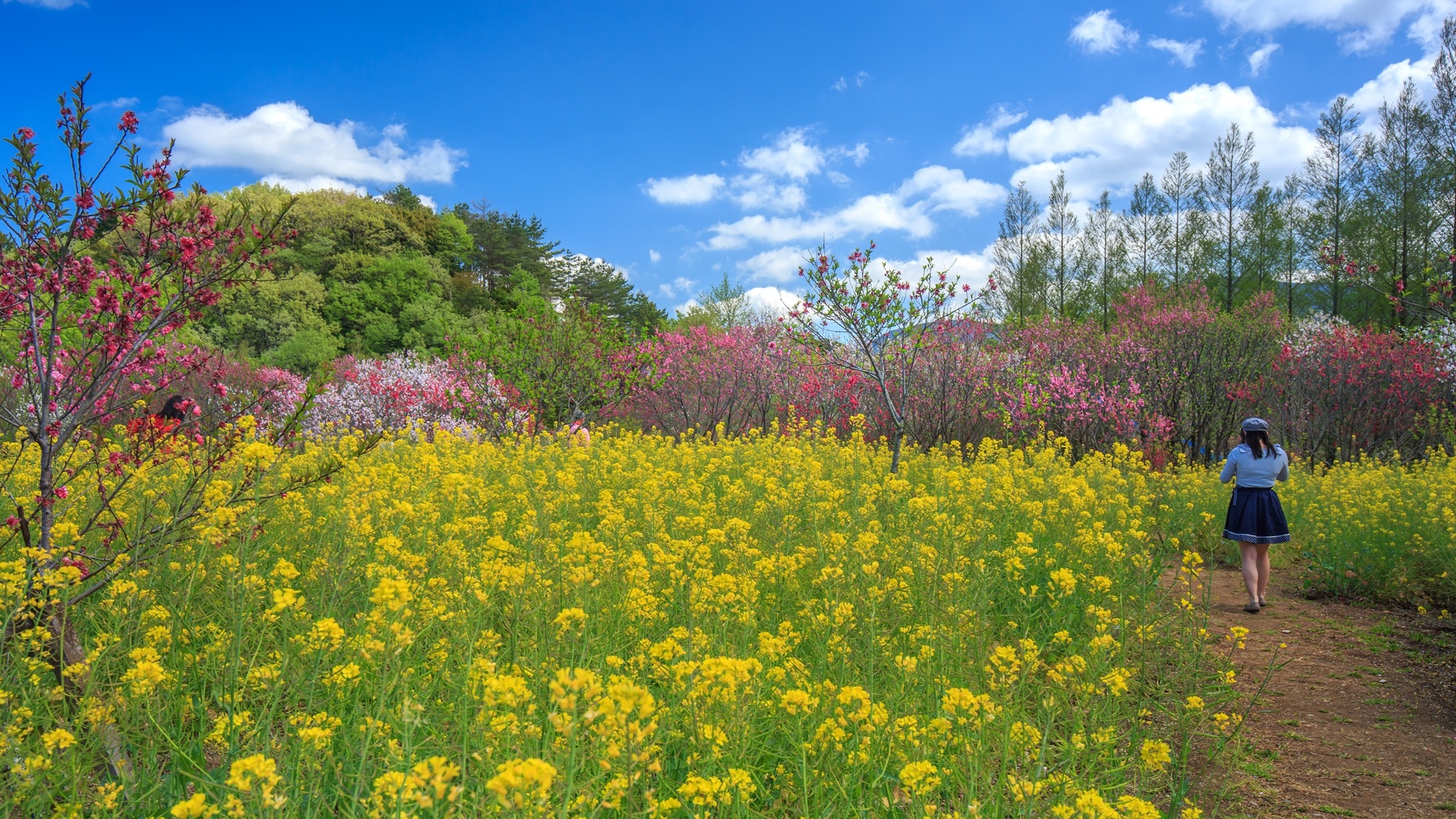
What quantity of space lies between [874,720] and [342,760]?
1.95 metres

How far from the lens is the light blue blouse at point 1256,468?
7098mm

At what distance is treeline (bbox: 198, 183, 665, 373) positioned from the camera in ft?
102

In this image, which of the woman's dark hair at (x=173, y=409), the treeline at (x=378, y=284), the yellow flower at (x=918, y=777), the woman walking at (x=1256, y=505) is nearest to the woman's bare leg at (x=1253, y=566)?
the woman walking at (x=1256, y=505)

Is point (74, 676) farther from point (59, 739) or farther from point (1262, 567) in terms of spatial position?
point (1262, 567)

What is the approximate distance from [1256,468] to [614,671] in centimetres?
662

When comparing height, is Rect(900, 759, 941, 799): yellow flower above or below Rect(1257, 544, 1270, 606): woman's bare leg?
above

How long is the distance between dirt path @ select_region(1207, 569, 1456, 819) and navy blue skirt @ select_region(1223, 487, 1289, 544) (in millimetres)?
741

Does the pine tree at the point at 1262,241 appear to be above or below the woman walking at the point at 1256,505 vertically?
above

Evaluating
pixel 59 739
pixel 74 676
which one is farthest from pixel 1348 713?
pixel 74 676

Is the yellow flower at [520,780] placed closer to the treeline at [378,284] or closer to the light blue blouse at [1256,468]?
the light blue blouse at [1256,468]

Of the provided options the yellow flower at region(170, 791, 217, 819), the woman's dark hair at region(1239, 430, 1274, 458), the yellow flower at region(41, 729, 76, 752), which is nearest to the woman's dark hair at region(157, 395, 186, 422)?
the yellow flower at region(41, 729, 76, 752)

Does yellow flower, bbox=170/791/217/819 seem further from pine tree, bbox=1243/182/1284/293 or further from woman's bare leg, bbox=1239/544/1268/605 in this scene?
pine tree, bbox=1243/182/1284/293

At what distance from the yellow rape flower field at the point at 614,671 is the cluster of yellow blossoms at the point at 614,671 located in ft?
0.07

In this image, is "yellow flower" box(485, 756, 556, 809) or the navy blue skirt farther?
the navy blue skirt
